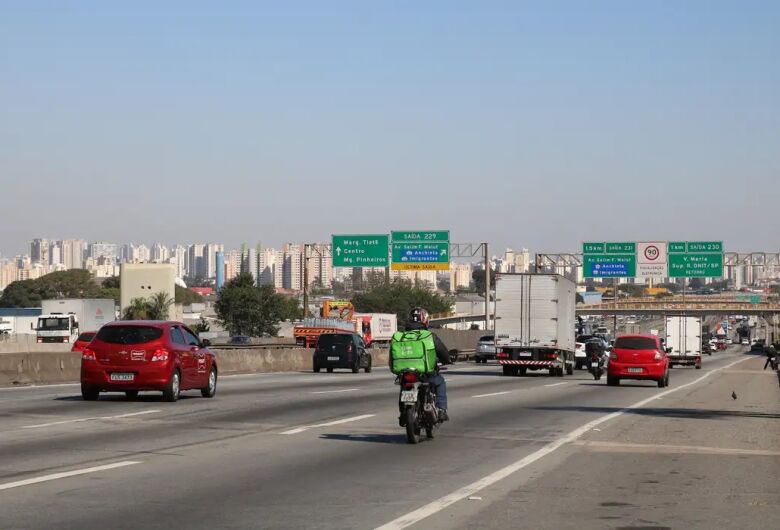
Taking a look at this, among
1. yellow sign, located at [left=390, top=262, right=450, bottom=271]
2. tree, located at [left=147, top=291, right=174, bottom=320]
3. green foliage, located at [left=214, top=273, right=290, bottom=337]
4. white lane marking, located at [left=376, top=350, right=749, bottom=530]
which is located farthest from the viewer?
green foliage, located at [left=214, top=273, right=290, bottom=337]

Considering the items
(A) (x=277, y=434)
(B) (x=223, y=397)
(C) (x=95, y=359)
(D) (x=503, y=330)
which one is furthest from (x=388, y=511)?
(D) (x=503, y=330)

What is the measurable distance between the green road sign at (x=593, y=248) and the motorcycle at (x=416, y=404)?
6260 centimetres

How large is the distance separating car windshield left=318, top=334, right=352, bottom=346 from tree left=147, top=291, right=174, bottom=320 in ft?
255

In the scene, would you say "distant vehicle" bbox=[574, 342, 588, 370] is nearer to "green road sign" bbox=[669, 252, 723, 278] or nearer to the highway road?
"green road sign" bbox=[669, 252, 723, 278]

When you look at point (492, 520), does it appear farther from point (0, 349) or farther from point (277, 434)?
point (0, 349)

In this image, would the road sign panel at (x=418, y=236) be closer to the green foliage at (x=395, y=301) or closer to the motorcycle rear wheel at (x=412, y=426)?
the motorcycle rear wheel at (x=412, y=426)

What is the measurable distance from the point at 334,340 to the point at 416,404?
34.5 meters

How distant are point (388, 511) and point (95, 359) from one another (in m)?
15.6

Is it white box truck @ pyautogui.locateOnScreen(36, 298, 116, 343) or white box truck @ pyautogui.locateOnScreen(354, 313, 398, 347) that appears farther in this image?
white box truck @ pyautogui.locateOnScreen(354, 313, 398, 347)

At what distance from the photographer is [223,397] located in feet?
92.5

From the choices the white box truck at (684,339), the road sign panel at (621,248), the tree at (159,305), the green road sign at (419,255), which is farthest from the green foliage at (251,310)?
the white box truck at (684,339)

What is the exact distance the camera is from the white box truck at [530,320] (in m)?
49.0

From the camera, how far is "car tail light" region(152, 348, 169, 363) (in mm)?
25172

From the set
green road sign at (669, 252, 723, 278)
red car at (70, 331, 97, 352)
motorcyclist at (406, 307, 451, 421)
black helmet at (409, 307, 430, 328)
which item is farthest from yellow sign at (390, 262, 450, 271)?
black helmet at (409, 307, 430, 328)
